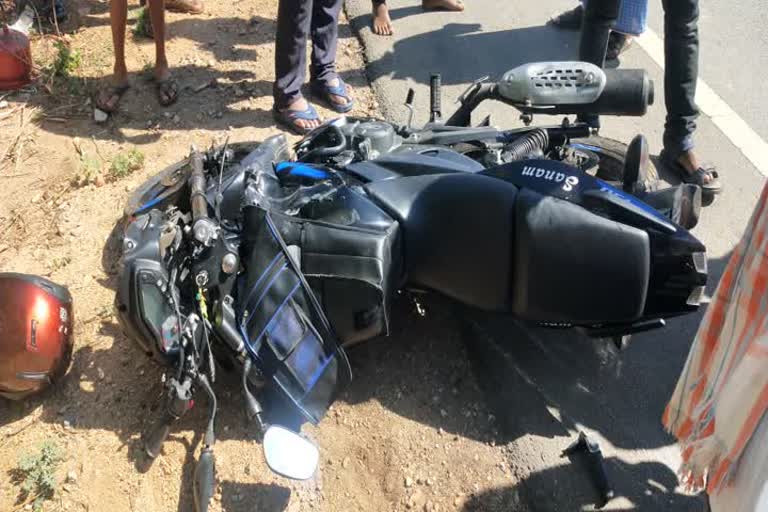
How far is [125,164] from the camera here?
406 cm

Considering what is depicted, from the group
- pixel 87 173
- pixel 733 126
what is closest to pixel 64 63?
pixel 87 173

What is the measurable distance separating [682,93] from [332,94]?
81.5 inches

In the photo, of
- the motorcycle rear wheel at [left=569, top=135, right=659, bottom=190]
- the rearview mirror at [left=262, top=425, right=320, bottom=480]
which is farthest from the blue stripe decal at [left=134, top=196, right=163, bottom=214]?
the motorcycle rear wheel at [left=569, top=135, right=659, bottom=190]

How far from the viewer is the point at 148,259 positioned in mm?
2602

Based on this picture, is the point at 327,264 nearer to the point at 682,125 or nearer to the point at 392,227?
the point at 392,227

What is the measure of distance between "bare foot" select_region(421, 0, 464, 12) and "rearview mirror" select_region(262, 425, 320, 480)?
400 centimetres

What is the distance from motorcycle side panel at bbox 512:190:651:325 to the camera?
2.42m

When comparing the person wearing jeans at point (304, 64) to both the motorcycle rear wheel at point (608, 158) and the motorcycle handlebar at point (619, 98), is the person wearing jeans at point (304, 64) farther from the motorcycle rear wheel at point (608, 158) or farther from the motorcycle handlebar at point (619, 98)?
the motorcycle rear wheel at point (608, 158)

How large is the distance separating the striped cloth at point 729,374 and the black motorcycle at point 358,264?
1.59 feet

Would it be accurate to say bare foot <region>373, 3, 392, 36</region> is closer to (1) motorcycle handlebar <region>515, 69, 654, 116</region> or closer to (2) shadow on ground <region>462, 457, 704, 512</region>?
(1) motorcycle handlebar <region>515, 69, 654, 116</region>

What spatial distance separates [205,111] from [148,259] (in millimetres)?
2226

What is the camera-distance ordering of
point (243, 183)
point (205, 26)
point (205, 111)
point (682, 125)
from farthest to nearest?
point (205, 26)
point (205, 111)
point (682, 125)
point (243, 183)

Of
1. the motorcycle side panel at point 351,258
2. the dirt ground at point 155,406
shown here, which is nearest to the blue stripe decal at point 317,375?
the motorcycle side panel at point 351,258

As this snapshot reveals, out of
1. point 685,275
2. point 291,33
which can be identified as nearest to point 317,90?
point 291,33
